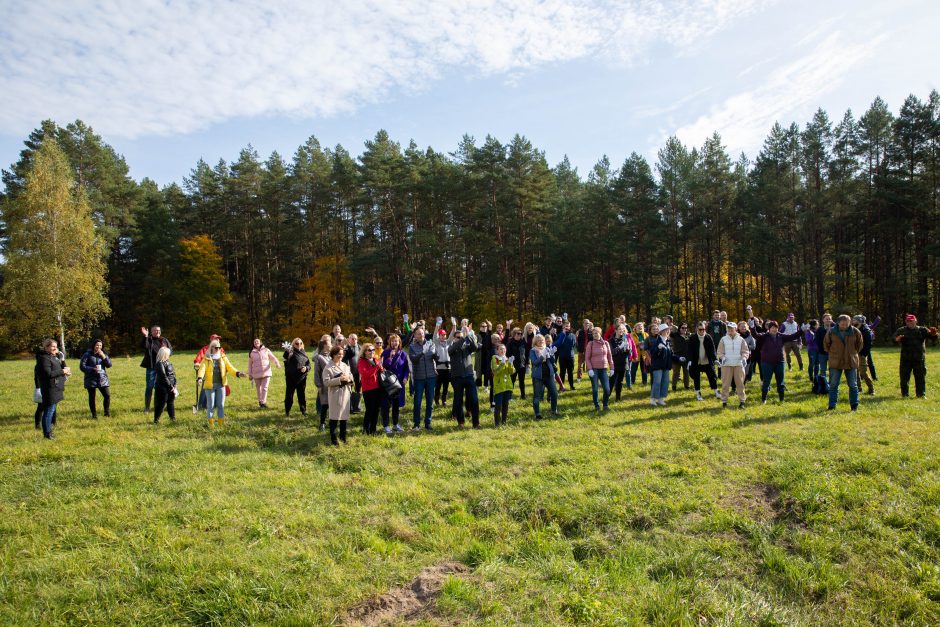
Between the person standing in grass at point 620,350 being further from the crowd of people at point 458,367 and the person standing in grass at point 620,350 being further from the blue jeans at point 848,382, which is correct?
the blue jeans at point 848,382

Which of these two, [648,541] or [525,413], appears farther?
[525,413]

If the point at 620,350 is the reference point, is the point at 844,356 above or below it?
below

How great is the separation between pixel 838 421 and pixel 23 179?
4909cm

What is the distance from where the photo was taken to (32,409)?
12.9 metres

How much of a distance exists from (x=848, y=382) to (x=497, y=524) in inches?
336

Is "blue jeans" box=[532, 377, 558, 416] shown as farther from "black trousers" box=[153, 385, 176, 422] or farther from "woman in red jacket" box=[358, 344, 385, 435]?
"black trousers" box=[153, 385, 176, 422]

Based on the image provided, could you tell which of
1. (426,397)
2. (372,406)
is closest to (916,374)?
(426,397)

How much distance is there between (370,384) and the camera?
9.64m

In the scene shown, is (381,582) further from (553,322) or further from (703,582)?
(553,322)

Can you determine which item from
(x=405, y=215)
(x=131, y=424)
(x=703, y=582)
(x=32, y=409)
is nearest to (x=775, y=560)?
(x=703, y=582)

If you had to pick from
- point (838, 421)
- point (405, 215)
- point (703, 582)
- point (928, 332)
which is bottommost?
point (703, 582)

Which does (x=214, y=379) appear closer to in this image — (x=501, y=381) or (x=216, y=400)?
(x=216, y=400)

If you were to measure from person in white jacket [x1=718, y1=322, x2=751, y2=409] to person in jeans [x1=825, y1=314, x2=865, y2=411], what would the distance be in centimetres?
157

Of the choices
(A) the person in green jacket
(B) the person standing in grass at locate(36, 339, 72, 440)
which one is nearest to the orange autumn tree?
(B) the person standing in grass at locate(36, 339, 72, 440)
